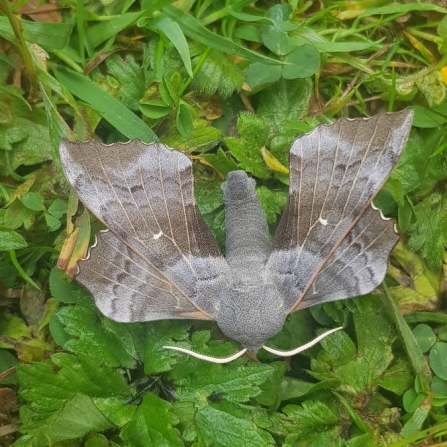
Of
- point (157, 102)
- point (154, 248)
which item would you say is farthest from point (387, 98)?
point (154, 248)

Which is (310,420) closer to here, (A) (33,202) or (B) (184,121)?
(B) (184,121)

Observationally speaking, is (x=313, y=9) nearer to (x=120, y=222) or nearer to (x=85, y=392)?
(x=120, y=222)

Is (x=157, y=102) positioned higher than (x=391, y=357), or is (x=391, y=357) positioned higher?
(x=157, y=102)

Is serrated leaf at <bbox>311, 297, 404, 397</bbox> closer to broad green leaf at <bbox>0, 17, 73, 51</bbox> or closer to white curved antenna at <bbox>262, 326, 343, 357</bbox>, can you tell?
white curved antenna at <bbox>262, 326, 343, 357</bbox>

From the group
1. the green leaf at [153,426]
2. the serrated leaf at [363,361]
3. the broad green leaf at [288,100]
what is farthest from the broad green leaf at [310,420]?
the broad green leaf at [288,100]

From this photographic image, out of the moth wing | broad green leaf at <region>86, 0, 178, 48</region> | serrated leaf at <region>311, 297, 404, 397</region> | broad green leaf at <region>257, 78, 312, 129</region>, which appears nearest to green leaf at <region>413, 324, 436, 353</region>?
serrated leaf at <region>311, 297, 404, 397</region>

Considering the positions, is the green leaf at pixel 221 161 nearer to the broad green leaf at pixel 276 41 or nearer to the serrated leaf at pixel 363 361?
the broad green leaf at pixel 276 41
